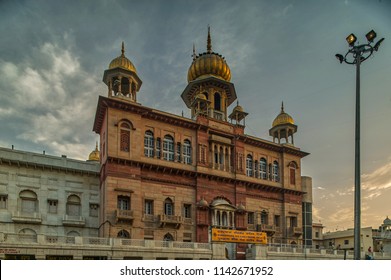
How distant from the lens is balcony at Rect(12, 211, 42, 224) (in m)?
24.9

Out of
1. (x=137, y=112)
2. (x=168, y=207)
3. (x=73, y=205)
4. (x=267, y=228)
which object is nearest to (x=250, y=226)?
(x=267, y=228)

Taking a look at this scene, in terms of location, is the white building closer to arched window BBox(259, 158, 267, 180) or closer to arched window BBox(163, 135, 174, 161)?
arched window BBox(163, 135, 174, 161)

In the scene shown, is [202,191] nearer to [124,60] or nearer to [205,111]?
[205,111]

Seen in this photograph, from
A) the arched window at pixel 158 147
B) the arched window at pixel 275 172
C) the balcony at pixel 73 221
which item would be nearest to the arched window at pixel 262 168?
the arched window at pixel 275 172

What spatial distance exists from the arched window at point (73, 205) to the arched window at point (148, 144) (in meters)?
6.05

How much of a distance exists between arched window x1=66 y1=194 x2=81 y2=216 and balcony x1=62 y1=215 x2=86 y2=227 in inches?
17.5

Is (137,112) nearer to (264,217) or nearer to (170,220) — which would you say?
(170,220)

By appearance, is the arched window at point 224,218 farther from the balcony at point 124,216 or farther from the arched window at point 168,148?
the balcony at point 124,216

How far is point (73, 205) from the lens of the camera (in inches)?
1086

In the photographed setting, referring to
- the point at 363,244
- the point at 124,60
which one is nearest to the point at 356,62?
the point at 124,60

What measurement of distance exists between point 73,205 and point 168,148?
26.6 feet

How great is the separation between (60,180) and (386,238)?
39379 mm

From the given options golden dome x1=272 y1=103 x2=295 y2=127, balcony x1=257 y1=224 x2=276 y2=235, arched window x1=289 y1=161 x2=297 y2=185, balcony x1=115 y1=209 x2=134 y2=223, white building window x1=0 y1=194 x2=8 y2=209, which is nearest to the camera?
balcony x1=115 y1=209 x2=134 y2=223

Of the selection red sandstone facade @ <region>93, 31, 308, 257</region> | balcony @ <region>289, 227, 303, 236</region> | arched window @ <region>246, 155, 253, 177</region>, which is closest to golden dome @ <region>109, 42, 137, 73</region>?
red sandstone facade @ <region>93, 31, 308, 257</region>
